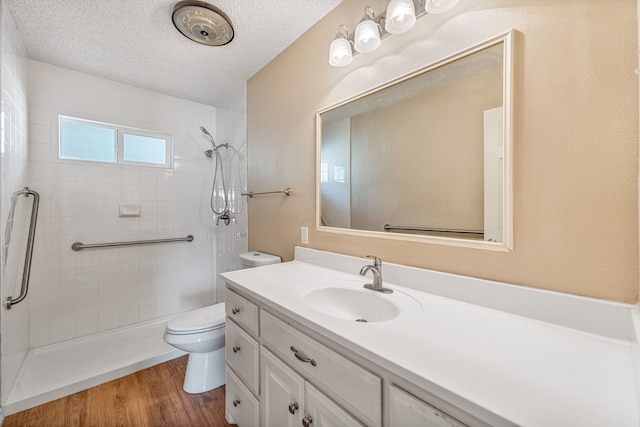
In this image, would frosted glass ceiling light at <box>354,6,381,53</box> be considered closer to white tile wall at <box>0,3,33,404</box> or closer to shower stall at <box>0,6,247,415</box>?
shower stall at <box>0,6,247,415</box>

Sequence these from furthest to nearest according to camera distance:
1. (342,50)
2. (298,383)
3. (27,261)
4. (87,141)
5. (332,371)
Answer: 1. (87,141)
2. (27,261)
3. (342,50)
4. (298,383)
5. (332,371)

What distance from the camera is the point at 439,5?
918mm

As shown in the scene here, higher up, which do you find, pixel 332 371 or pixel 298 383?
pixel 332 371

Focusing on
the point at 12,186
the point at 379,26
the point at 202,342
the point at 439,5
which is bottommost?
the point at 202,342

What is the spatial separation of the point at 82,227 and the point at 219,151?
4.32ft

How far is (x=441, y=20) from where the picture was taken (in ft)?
3.23

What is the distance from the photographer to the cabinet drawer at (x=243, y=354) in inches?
41.8

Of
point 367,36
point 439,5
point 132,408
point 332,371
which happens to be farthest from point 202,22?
point 132,408

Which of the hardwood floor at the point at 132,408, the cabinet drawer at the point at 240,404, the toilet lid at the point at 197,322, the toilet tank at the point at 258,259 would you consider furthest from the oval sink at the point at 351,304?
the hardwood floor at the point at 132,408

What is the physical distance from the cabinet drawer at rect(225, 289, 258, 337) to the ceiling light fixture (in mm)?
1494

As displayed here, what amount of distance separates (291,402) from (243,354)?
0.37m

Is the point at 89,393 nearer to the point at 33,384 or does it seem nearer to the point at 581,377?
the point at 33,384

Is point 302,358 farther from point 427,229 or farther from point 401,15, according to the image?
point 401,15

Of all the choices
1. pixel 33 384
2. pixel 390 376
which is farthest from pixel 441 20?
pixel 33 384
